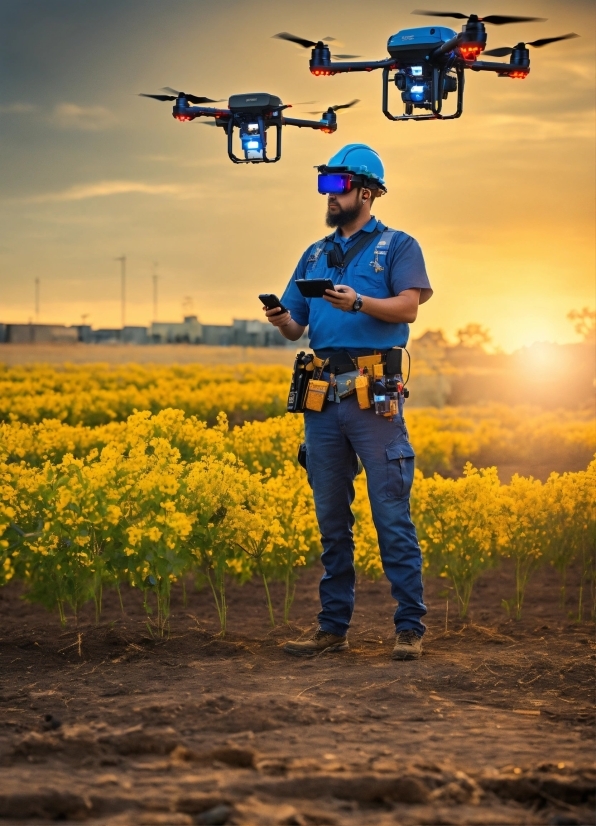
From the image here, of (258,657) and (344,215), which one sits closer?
(344,215)

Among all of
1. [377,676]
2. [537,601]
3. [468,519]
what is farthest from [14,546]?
[537,601]

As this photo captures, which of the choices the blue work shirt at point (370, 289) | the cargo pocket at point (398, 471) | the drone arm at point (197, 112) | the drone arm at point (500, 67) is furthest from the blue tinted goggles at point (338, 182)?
the drone arm at point (197, 112)

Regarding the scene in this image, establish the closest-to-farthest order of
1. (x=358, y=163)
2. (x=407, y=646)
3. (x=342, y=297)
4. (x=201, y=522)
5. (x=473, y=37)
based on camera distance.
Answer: (x=342, y=297)
(x=407, y=646)
(x=358, y=163)
(x=201, y=522)
(x=473, y=37)

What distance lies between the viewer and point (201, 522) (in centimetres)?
708

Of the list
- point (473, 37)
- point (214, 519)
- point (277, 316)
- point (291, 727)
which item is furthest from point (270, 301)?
point (473, 37)

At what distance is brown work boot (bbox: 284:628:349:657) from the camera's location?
6.75 meters

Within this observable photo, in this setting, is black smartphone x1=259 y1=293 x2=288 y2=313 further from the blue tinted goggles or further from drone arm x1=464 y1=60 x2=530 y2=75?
drone arm x1=464 y1=60 x2=530 y2=75

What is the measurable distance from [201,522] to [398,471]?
4.33 feet

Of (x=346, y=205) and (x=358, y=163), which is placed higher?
(x=358, y=163)

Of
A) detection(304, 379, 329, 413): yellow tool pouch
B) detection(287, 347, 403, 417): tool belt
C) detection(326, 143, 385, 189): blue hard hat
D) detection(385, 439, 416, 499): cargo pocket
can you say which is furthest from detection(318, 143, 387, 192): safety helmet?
detection(385, 439, 416, 499): cargo pocket

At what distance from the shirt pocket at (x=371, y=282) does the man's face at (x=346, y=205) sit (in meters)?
0.29

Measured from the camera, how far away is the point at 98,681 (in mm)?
6184

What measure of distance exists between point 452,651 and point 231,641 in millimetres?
1308

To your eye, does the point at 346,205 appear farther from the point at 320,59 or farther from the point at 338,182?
the point at 320,59
